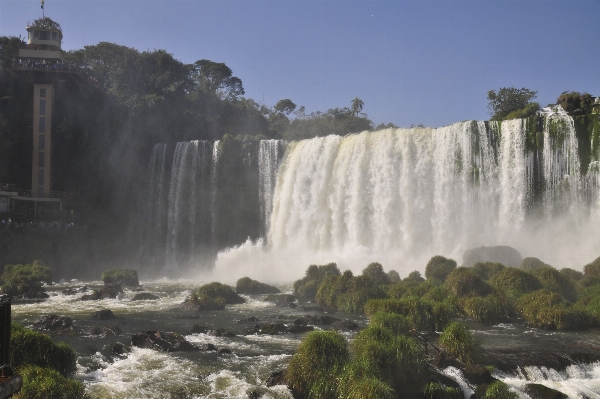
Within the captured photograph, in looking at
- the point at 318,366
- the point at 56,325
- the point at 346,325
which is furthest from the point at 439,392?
the point at 56,325

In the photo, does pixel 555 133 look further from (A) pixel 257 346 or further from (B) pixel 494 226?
(A) pixel 257 346

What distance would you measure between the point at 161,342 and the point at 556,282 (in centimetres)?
1420

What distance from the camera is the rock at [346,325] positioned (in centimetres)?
1786

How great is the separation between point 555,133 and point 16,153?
119ft

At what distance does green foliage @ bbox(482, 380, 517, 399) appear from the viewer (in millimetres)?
11542

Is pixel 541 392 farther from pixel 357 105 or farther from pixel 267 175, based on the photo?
pixel 357 105

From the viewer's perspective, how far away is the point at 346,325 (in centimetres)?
1800

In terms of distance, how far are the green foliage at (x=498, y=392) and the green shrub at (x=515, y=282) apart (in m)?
9.22

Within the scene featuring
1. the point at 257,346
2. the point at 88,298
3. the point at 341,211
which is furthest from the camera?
the point at 341,211

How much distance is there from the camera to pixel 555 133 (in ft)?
105

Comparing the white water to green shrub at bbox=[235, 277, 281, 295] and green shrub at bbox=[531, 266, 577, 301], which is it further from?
green shrub at bbox=[531, 266, 577, 301]

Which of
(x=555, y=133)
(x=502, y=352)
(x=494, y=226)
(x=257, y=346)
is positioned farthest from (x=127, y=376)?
(x=555, y=133)

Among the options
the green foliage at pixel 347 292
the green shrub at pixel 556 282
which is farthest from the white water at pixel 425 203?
the green foliage at pixel 347 292

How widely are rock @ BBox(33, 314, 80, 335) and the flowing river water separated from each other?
1.84 ft
